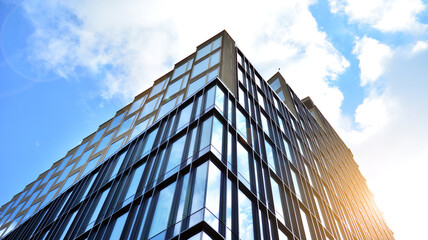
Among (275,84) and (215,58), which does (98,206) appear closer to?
(215,58)

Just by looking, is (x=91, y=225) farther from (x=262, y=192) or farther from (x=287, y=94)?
(x=287, y=94)

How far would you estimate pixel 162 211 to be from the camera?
51.1 feet

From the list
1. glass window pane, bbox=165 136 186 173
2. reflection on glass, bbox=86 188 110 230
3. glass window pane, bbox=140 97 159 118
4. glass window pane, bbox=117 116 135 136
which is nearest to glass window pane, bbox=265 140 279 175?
glass window pane, bbox=165 136 186 173

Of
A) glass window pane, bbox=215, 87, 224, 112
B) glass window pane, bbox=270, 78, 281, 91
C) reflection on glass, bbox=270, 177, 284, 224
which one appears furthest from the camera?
glass window pane, bbox=270, 78, 281, 91

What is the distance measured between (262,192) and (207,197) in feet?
17.2

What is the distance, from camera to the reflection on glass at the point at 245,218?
14927 mm

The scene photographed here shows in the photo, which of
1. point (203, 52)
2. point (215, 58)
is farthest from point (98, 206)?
point (203, 52)

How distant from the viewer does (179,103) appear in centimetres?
2539

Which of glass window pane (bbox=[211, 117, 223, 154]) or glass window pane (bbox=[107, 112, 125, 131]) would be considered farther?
glass window pane (bbox=[107, 112, 125, 131])

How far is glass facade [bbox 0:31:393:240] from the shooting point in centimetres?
1557

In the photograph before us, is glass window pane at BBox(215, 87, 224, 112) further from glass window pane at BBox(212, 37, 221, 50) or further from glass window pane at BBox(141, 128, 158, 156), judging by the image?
glass window pane at BBox(212, 37, 221, 50)

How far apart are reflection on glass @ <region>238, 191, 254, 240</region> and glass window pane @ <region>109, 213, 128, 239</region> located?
6.42 m

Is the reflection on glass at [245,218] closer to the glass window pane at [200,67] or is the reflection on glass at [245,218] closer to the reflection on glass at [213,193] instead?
the reflection on glass at [213,193]

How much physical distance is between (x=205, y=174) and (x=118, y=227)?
6.03m
